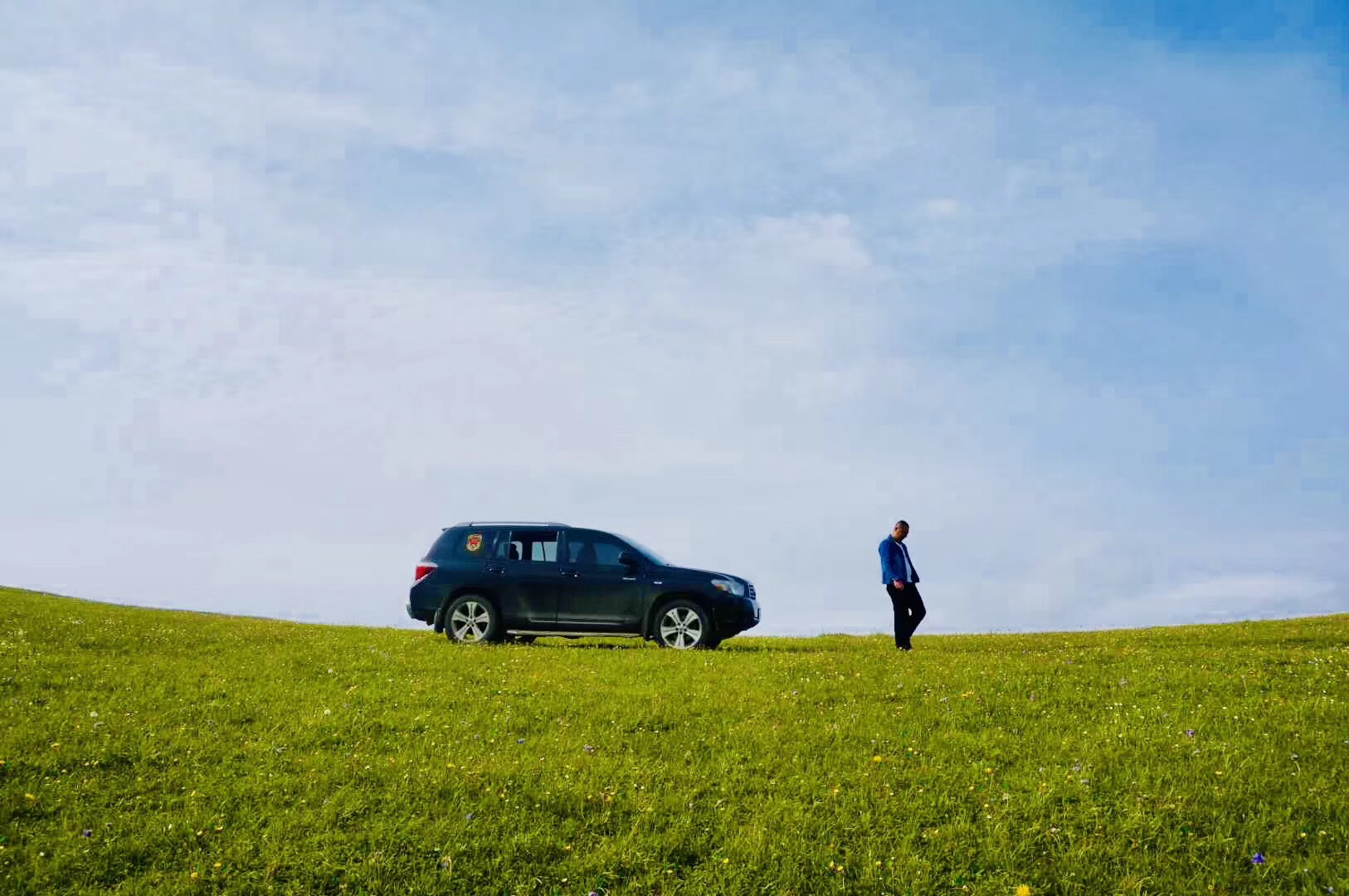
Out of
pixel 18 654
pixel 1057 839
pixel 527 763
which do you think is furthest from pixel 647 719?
pixel 18 654

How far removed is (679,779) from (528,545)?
10656mm

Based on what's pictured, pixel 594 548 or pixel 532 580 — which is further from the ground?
pixel 594 548

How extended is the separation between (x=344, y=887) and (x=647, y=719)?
15.6 ft

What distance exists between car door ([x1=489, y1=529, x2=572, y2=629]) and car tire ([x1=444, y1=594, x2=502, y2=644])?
43 cm

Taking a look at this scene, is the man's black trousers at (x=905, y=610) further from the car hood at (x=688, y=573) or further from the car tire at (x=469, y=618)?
the car tire at (x=469, y=618)

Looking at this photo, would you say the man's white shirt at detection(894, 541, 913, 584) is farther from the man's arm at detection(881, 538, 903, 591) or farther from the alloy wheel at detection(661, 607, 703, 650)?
the alloy wheel at detection(661, 607, 703, 650)

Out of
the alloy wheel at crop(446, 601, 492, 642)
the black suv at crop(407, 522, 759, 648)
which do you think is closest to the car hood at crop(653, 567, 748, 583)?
→ the black suv at crop(407, 522, 759, 648)

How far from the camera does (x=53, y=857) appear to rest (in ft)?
28.9

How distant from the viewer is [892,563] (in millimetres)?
19016

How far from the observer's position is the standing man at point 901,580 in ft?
62.3

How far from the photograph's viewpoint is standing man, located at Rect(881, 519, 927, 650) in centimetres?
1900

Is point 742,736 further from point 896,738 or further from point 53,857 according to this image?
point 53,857

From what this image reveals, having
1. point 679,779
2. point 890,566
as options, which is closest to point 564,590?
point 890,566

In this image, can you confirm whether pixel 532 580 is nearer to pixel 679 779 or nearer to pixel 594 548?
pixel 594 548
